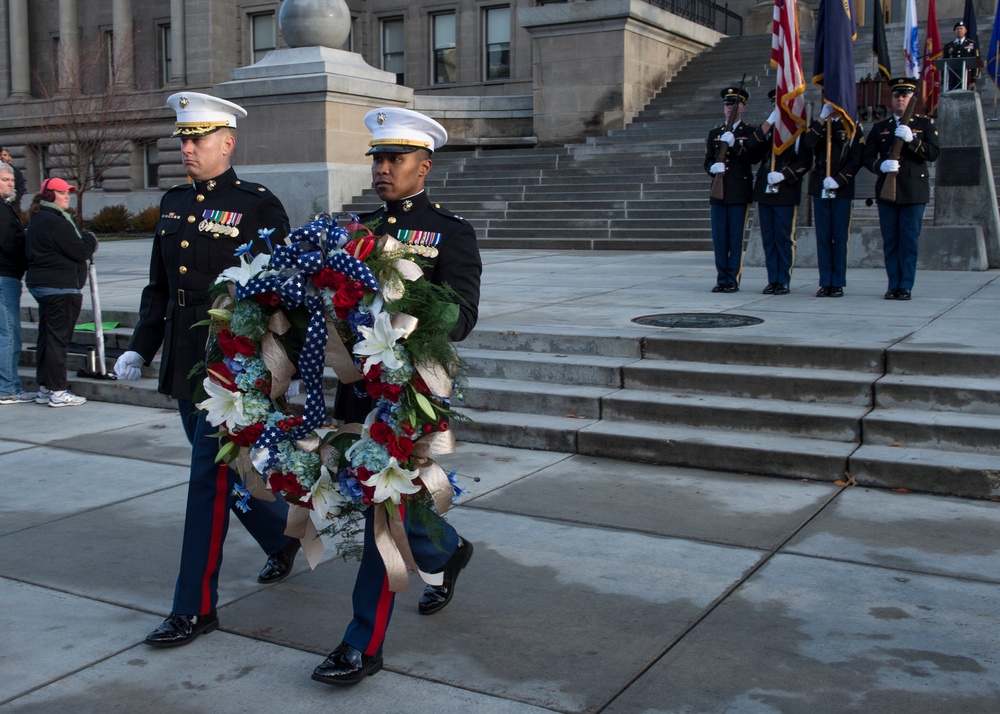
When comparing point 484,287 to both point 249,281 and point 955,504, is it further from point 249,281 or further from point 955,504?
point 249,281

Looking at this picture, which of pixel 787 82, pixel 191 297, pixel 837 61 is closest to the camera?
pixel 191 297

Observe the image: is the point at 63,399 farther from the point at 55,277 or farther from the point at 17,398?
the point at 55,277

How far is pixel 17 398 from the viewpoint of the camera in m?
9.34

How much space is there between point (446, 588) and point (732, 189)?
25.1 feet

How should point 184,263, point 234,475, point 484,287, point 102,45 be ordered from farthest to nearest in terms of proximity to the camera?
point 102,45 → point 484,287 → point 184,263 → point 234,475

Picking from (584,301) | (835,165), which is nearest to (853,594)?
(584,301)

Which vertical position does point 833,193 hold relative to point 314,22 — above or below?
below

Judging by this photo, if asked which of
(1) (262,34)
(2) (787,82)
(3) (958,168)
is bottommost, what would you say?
(3) (958,168)

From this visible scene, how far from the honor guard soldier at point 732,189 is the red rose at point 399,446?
789 cm

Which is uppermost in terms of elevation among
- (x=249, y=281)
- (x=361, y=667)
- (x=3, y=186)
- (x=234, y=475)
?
(x=3, y=186)

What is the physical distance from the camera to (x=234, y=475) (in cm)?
434

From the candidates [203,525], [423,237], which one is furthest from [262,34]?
[203,525]

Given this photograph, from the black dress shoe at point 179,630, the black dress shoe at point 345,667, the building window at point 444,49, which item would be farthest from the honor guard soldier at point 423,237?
the building window at point 444,49

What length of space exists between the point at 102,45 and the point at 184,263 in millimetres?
40158
